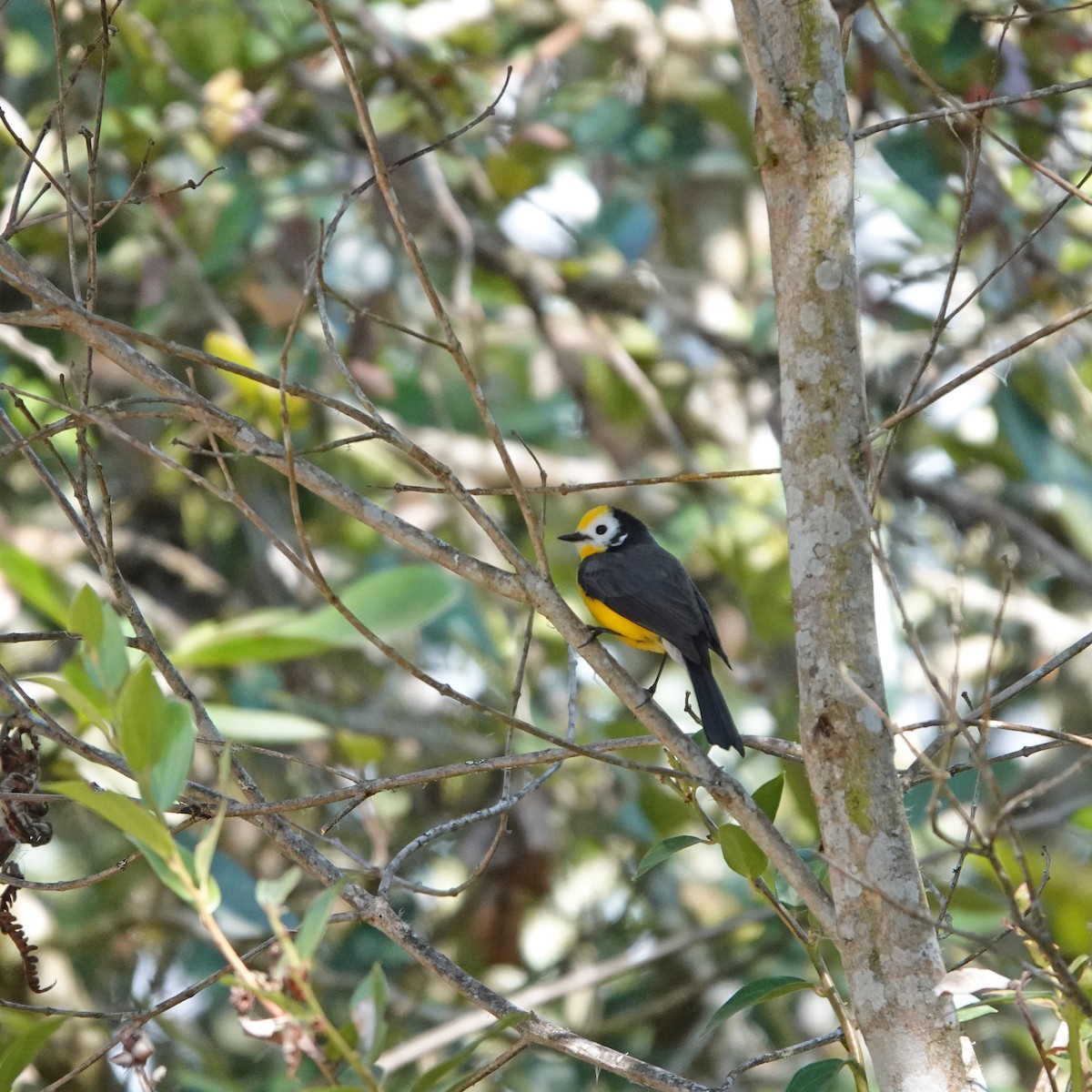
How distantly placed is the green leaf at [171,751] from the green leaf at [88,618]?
11cm

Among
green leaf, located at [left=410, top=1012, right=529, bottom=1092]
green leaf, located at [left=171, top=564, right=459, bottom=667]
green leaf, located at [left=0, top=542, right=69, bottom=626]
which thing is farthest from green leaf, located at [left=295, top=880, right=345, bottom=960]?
green leaf, located at [left=0, top=542, right=69, bottom=626]

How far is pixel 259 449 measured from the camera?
202 cm

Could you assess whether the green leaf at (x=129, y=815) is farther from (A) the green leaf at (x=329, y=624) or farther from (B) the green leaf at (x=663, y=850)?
(A) the green leaf at (x=329, y=624)

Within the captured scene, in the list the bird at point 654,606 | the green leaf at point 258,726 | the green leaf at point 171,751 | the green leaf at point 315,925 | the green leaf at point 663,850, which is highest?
the bird at point 654,606

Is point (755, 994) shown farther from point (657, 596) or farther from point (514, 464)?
point (514, 464)

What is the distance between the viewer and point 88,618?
59.6 inches

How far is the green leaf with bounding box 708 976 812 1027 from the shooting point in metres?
2.23

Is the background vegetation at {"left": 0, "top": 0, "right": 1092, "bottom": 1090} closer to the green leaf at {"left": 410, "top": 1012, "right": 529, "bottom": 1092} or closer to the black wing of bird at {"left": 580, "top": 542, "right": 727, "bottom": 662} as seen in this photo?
the black wing of bird at {"left": 580, "top": 542, "right": 727, "bottom": 662}

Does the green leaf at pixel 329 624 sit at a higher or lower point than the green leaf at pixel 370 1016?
higher

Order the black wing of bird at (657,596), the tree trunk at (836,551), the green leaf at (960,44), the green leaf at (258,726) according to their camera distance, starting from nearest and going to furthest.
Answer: the tree trunk at (836,551)
the green leaf at (258,726)
the black wing of bird at (657,596)
the green leaf at (960,44)

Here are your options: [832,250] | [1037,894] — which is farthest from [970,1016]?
[832,250]

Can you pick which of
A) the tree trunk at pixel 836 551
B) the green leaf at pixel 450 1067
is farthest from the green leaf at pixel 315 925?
the tree trunk at pixel 836 551

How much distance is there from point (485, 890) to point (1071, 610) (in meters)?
3.16

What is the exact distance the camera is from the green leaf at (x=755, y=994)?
223cm
